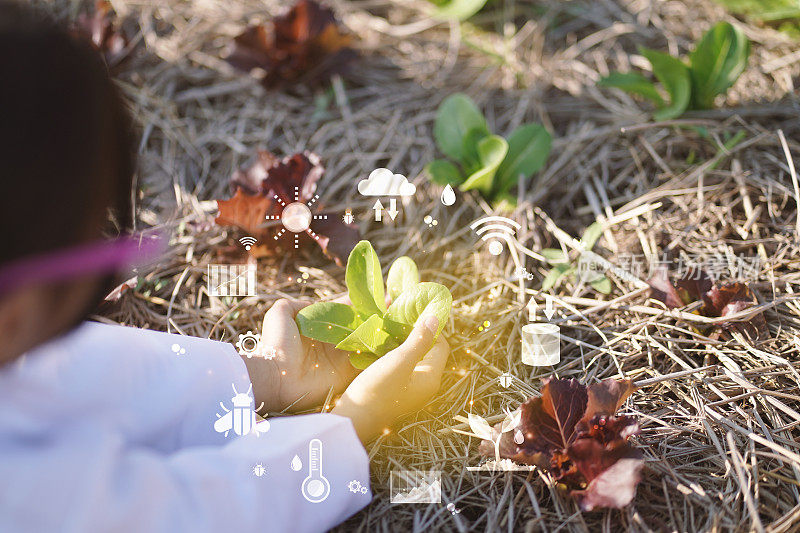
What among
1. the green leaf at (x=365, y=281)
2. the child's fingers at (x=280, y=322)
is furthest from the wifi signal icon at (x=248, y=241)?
the green leaf at (x=365, y=281)

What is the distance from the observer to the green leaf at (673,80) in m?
1.65

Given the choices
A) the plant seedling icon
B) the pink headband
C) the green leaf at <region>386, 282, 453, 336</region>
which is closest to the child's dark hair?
the pink headband

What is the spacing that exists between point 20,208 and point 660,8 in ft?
6.85

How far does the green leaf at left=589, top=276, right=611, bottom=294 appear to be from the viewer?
1.36 metres

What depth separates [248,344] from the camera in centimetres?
126

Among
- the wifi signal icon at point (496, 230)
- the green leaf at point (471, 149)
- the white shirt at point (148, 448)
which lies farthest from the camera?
the green leaf at point (471, 149)

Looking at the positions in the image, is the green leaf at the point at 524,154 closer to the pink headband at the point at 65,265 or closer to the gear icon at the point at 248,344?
the gear icon at the point at 248,344

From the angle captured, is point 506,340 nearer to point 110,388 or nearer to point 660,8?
point 110,388

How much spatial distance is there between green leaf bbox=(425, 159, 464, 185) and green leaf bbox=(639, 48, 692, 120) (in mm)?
579

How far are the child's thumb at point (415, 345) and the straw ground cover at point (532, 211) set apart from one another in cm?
15

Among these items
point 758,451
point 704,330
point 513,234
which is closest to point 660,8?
point 513,234

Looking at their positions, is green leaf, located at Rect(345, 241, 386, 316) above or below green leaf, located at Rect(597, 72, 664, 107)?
below

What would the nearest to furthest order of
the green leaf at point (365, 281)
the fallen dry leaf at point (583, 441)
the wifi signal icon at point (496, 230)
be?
the fallen dry leaf at point (583, 441) → the green leaf at point (365, 281) → the wifi signal icon at point (496, 230)

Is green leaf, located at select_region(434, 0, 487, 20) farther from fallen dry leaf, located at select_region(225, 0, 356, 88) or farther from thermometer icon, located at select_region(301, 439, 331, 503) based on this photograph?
thermometer icon, located at select_region(301, 439, 331, 503)
